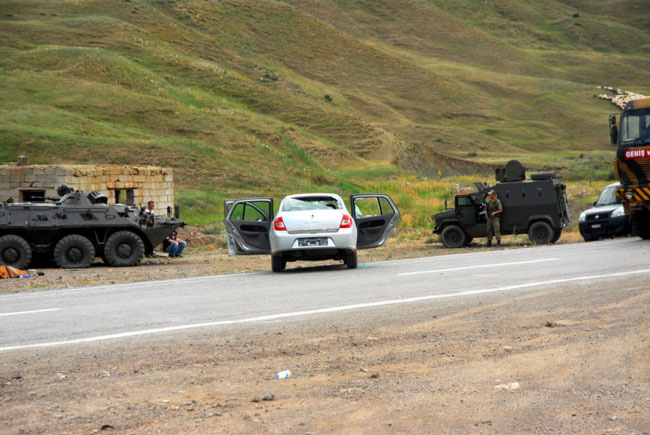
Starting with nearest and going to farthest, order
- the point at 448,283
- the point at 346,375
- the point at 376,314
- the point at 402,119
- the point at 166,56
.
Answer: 1. the point at 346,375
2. the point at 376,314
3. the point at 448,283
4. the point at 166,56
5. the point at 402,119

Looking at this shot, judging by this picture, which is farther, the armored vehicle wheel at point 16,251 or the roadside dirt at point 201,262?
the armored vehicle wheel at point 16,251

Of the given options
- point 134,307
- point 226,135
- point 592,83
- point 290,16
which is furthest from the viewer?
point 592,83

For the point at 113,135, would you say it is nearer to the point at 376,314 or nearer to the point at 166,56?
the point at 166,56

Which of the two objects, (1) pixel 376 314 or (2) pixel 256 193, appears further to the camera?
(2) pixel 256 193

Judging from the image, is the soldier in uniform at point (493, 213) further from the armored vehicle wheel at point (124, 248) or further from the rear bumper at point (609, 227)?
the armored vehicle wheel at point (124, 248)

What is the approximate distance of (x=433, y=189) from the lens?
48.0m

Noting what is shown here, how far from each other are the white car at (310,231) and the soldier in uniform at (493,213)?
23.4 ft

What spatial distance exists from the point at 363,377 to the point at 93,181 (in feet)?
84.0

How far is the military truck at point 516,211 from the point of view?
2392 centimetres

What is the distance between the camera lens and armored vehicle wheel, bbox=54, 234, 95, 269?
20891 millimetres

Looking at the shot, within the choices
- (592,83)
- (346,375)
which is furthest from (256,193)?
(592,83)

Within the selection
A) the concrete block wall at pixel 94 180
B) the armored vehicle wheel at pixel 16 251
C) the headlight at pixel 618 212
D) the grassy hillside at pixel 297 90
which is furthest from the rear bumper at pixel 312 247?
the grassy hillside at pixel 297 90

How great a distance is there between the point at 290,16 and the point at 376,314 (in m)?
103

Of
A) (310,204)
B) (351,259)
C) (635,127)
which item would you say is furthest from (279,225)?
(635,127)
